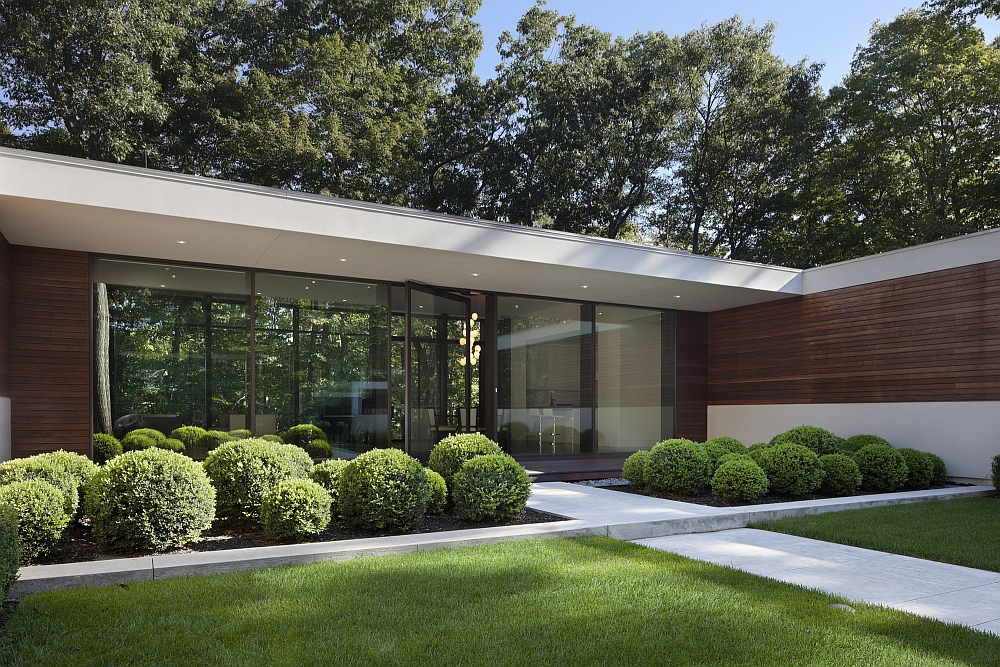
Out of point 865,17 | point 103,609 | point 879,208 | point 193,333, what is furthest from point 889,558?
point 865,17

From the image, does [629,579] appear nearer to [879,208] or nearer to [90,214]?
[90,214]

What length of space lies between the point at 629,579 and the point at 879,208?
57.6 feet

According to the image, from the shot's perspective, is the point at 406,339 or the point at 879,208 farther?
the point at 879,208

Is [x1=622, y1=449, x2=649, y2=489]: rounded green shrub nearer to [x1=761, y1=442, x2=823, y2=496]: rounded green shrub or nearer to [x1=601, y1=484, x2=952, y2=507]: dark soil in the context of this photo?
[x1=601, y1=484, x2=952, y2=507]: dark soil

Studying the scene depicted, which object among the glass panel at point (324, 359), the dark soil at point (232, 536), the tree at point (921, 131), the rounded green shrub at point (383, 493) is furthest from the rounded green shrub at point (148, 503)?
the tree at point (921, 131)

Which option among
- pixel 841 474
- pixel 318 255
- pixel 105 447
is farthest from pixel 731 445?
pixel 105 447

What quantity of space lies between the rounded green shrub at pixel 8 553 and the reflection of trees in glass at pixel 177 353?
5322 millimetres

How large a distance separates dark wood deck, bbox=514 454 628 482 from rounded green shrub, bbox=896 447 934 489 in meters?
3.79

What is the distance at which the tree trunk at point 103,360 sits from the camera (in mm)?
8703

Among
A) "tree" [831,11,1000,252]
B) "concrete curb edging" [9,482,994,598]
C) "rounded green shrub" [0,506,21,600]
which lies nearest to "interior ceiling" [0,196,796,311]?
"concrete curb edging" [9,482,994,598]

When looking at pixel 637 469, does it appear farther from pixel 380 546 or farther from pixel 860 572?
pixel 380 546

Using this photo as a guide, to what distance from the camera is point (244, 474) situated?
5.53 meters

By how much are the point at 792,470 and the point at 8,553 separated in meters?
7.11

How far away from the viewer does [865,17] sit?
1850 centimetres
